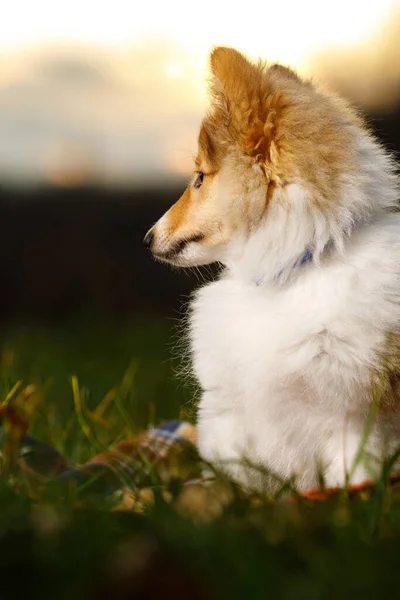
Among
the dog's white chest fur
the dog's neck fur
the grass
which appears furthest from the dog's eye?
the grass

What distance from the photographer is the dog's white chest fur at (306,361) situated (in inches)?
95.4

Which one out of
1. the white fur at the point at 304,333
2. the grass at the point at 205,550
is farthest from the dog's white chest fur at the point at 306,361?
the grass at the point at 205,550

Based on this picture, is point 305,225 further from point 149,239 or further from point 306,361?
point 149,239

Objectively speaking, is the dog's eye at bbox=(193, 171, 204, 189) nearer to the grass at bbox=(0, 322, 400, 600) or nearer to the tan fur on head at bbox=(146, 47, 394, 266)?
the tan fur on head at bbox=(146, 47, 394, 266)

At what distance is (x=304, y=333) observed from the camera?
2469 millimetres

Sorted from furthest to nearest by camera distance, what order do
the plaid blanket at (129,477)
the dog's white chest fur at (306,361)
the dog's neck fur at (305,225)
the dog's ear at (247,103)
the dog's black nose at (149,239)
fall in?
1. the dog's black nose at (149,239)
2. the dog's ear at (247,103)
3. the dog's neck fur at (305,225)
4. the dog's white chest fur at (306,361)
5. the plaid blanket at (129,477)

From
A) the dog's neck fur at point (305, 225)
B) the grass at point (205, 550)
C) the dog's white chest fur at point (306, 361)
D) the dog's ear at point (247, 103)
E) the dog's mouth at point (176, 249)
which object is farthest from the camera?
the dog's mouth at point (176, 249)

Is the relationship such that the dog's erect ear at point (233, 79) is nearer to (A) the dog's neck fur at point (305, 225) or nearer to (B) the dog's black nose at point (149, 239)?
(A) the dog's neck fur at point (305, 225)

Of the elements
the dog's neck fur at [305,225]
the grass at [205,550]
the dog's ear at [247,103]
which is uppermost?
the dog's ear at [247,103]

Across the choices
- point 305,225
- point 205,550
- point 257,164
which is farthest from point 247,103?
point 205,550

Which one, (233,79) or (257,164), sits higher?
(233,79)

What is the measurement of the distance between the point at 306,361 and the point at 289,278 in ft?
1.03

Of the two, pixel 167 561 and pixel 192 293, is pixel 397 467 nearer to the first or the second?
pixel 192 293

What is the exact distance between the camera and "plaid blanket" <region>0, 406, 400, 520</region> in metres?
1.94
